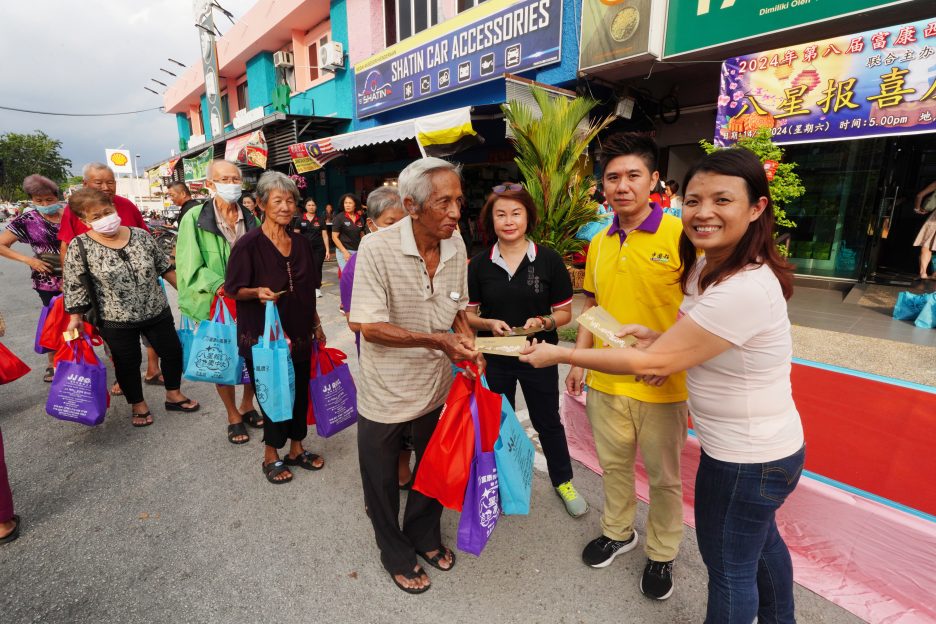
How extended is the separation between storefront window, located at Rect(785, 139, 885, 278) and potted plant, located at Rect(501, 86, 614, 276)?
4.60 meters

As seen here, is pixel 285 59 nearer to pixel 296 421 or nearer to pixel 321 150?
pixel 321 150

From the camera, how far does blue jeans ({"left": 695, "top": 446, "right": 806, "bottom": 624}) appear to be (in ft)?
4.47

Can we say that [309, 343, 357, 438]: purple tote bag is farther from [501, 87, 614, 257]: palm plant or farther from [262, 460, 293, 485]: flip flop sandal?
[501, 87, 614, 257]: palm plant

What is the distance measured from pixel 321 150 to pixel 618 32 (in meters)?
6.74

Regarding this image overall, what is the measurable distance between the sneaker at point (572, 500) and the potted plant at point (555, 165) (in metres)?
3.69

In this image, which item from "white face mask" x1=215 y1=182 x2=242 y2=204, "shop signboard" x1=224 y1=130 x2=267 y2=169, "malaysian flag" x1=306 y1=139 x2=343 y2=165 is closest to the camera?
"white face mask" x1=215 y1=182 x2=242 y2=204

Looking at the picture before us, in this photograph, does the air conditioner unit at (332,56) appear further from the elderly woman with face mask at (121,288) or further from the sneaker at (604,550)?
the sneaker at (604,550)

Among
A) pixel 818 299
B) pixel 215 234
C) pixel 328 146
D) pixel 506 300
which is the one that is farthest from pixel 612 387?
pixel 328 146

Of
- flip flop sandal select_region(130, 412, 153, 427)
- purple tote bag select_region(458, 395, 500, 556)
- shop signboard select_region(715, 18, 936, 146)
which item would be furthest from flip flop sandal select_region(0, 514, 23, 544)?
shop signboard select_region(715, 18, 936, 146)

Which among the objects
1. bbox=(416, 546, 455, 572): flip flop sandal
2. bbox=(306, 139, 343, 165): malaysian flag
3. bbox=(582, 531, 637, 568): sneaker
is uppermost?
bbox=(306, 139, 343, 165): malaysian flag

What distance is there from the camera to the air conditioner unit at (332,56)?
38.1ft

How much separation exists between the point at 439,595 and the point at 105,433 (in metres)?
3.02

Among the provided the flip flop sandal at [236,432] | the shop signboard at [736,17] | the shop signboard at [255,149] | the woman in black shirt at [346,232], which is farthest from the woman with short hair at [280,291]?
the shop signboard at [255,149]

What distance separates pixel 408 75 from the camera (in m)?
9.97
